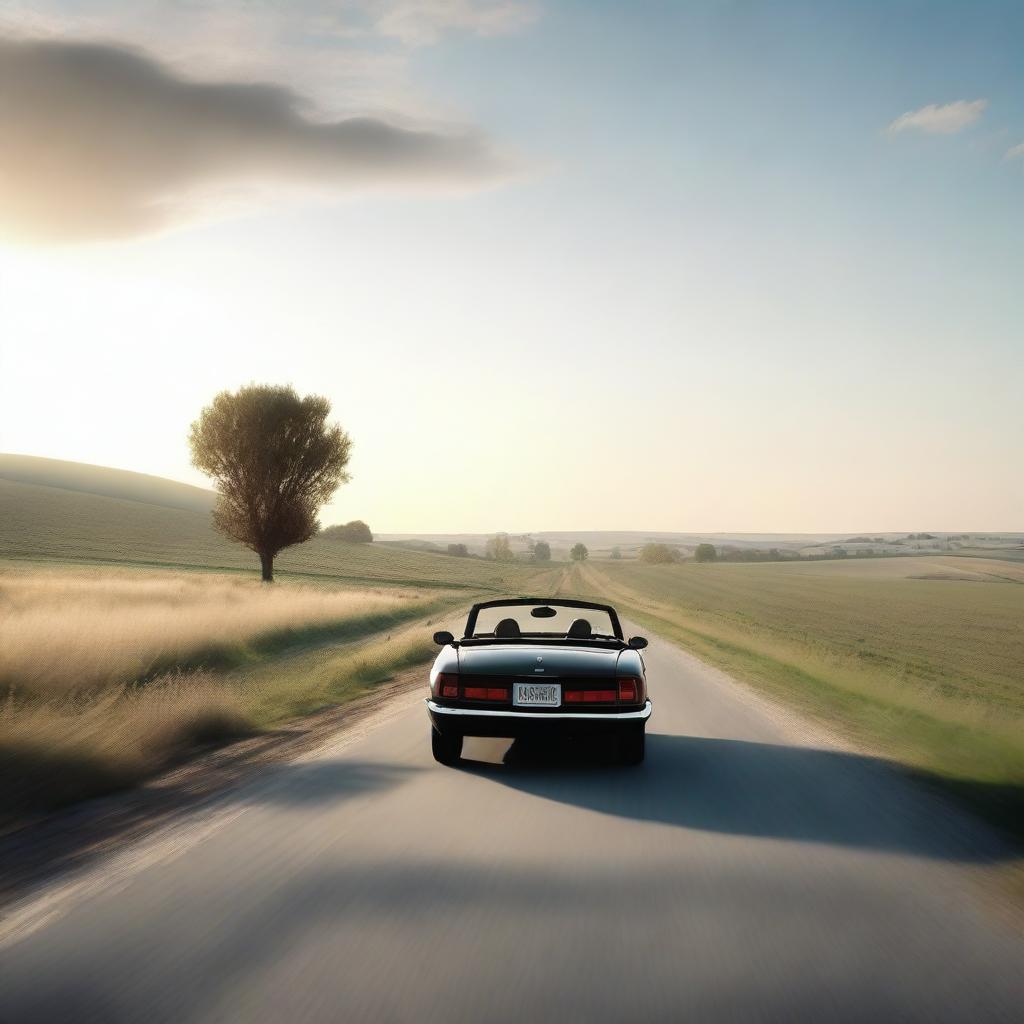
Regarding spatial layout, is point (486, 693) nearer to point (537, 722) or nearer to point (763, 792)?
point (537, 722)

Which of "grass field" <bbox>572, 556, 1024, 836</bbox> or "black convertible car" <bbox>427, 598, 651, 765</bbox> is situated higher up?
"black convertible car" <bbox>427, 598, 651, 765</bbox>

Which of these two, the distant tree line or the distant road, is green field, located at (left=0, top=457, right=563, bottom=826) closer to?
the distant road

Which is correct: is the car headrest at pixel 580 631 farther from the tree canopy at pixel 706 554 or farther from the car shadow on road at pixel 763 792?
the tree canopy at pixel 706 554

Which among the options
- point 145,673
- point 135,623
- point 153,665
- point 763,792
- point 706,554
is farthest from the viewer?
point 706,554

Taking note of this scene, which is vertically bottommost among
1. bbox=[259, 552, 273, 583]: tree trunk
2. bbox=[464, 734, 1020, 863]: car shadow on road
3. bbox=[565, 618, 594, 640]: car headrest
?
bbox=[464, 734, 1020, 863]: car shadow on road

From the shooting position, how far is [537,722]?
778 centimetres

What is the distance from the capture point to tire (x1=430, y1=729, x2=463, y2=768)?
8297mm

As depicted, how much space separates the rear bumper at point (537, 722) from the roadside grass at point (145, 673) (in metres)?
2.74

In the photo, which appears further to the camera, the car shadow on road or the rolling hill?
the rolling hill

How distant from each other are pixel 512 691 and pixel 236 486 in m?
36.4

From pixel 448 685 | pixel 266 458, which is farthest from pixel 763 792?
pixel 266 458

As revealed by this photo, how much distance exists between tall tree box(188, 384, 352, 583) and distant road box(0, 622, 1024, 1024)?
35.8 metres

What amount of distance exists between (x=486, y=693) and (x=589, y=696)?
2.68 feet

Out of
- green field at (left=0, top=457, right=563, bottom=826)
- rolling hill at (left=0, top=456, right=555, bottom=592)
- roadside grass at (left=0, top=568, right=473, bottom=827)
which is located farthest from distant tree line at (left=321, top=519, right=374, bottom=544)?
roadside grass at (left=0, top=568, right=473, bottom=827)
